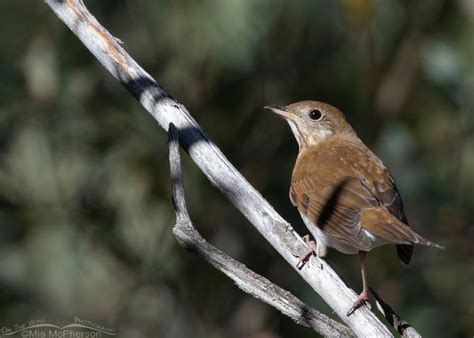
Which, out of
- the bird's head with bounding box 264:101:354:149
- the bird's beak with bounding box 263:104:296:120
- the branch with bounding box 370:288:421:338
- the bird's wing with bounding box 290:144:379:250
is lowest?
the branch with bounding box 370:288:421:338

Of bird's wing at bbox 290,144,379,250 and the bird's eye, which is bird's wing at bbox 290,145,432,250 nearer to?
bird's wing at bbox 290,144,379,250

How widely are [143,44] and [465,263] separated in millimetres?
2998

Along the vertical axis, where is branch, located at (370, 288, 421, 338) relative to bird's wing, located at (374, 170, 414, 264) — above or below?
below

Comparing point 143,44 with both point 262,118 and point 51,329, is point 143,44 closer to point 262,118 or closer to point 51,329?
point 262,118

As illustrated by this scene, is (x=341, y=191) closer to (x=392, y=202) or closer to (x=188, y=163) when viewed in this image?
(x=392, y=202)

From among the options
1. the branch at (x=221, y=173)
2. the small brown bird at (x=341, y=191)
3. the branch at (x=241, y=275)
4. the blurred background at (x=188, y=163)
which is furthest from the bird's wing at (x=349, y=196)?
the blurred background at (x=188, y=163)

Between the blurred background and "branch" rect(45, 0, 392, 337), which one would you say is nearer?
"branch" rect(45, 0, 392, 337)

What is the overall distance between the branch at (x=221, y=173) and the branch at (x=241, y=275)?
157 millimetres

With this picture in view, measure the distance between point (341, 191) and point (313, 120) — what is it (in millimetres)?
1048

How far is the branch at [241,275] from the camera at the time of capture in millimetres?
4352

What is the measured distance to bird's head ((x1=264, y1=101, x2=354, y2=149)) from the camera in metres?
6.45

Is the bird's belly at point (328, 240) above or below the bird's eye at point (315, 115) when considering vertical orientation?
below

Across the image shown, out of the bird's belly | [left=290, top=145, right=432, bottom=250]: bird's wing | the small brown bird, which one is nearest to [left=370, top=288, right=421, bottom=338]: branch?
the small brown bird

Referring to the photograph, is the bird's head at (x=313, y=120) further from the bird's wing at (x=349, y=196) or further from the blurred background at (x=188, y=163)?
the blurred background at (x=188, y=163)
